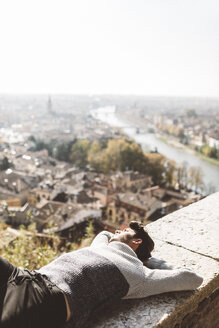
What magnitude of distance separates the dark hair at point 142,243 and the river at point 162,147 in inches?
692

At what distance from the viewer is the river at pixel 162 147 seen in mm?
20375

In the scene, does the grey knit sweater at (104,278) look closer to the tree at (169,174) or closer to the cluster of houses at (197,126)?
the cluster of houses at (197,126)

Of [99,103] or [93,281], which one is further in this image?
[99,103]

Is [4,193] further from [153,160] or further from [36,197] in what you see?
[153,160]

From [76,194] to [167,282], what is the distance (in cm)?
1518

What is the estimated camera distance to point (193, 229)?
4.73 feet

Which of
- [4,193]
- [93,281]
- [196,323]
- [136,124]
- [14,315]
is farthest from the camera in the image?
[136,124]

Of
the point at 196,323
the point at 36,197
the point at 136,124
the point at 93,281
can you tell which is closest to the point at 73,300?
the point at 93,281

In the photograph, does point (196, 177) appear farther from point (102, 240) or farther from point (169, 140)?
point (102, 240)

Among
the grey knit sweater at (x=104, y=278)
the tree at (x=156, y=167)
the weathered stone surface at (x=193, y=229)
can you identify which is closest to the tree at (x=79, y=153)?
the tree at (x=156, y=167)

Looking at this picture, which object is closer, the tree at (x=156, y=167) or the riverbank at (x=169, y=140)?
the tree at (x=156, y=167)

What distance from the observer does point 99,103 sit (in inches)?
1645

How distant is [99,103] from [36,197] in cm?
2698

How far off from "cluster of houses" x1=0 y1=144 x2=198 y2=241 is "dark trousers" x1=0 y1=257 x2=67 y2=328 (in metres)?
9.25
